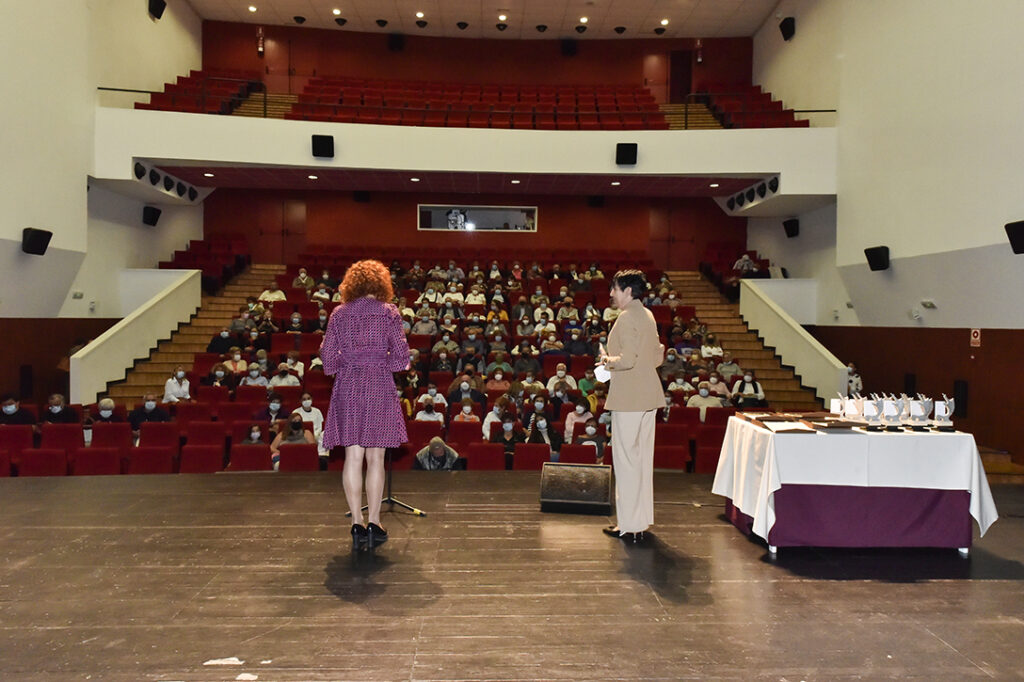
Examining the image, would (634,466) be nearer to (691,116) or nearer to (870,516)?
(870,516)

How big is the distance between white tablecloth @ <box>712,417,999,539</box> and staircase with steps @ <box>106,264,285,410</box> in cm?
849

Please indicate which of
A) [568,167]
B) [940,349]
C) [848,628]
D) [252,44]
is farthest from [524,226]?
[848,628]

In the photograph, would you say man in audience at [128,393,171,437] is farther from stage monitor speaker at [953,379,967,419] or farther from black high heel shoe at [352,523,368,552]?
stage monitor speaker at [953,379,967,419]

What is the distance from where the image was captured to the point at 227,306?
12.0 metres

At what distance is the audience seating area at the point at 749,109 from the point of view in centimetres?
1133

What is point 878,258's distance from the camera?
8.76 metres

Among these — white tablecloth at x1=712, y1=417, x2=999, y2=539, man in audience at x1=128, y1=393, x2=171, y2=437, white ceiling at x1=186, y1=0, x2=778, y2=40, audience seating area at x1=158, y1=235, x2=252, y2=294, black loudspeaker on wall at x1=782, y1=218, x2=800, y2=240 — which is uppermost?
white ceiling at x1=186, y1=0, x2=778, y2=40

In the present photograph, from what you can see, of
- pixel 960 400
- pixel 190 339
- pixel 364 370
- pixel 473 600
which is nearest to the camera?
pixel 473 600

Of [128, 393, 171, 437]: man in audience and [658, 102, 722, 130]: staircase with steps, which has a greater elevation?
[658, 102, 722, 130]: staircase with steps

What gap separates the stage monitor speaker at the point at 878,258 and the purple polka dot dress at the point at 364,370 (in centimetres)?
758

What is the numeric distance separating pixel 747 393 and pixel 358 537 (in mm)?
6601

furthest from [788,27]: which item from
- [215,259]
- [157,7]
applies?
[215,259]

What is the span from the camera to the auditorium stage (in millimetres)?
2193

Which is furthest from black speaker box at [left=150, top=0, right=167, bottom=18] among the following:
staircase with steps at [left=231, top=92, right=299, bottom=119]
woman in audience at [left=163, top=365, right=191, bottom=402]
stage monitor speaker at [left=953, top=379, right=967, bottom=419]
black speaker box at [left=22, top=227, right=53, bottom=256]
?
stage monitor speaker at [left=953, top=379, right=967, bottom=419]
